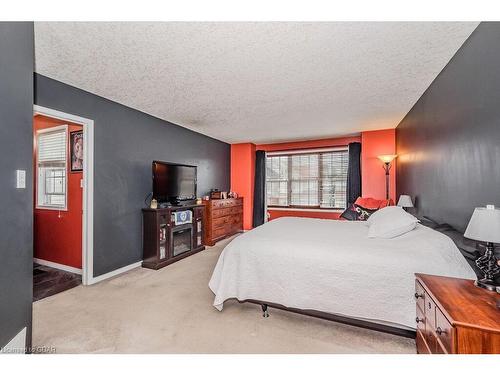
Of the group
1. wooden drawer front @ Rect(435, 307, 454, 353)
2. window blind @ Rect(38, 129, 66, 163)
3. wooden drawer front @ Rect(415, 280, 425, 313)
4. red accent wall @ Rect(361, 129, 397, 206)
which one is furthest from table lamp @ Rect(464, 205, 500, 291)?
window blind @ Rect(38, 129, 66, 163)

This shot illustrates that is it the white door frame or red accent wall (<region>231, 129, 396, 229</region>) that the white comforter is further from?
red accent wall (<region>231, 129, 396, 229</region>)

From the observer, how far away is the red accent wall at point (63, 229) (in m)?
3.31

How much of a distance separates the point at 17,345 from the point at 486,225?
2716 millimetres

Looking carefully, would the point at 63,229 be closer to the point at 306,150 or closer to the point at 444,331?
the point at 444,331

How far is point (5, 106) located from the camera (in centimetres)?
130

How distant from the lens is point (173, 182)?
13.0ft

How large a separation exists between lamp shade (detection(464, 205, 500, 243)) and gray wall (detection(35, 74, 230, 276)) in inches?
144

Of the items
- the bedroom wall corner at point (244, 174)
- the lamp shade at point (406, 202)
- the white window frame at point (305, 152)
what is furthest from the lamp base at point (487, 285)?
the bedroom wall corner at point (244, 174)

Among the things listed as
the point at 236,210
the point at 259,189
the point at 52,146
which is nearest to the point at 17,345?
the point at 52,146

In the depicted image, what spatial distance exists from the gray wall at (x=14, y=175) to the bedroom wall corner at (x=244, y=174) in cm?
479

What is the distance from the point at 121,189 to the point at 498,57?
399 cm

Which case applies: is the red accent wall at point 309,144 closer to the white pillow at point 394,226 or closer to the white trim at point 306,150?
the white trim at point 306,150
